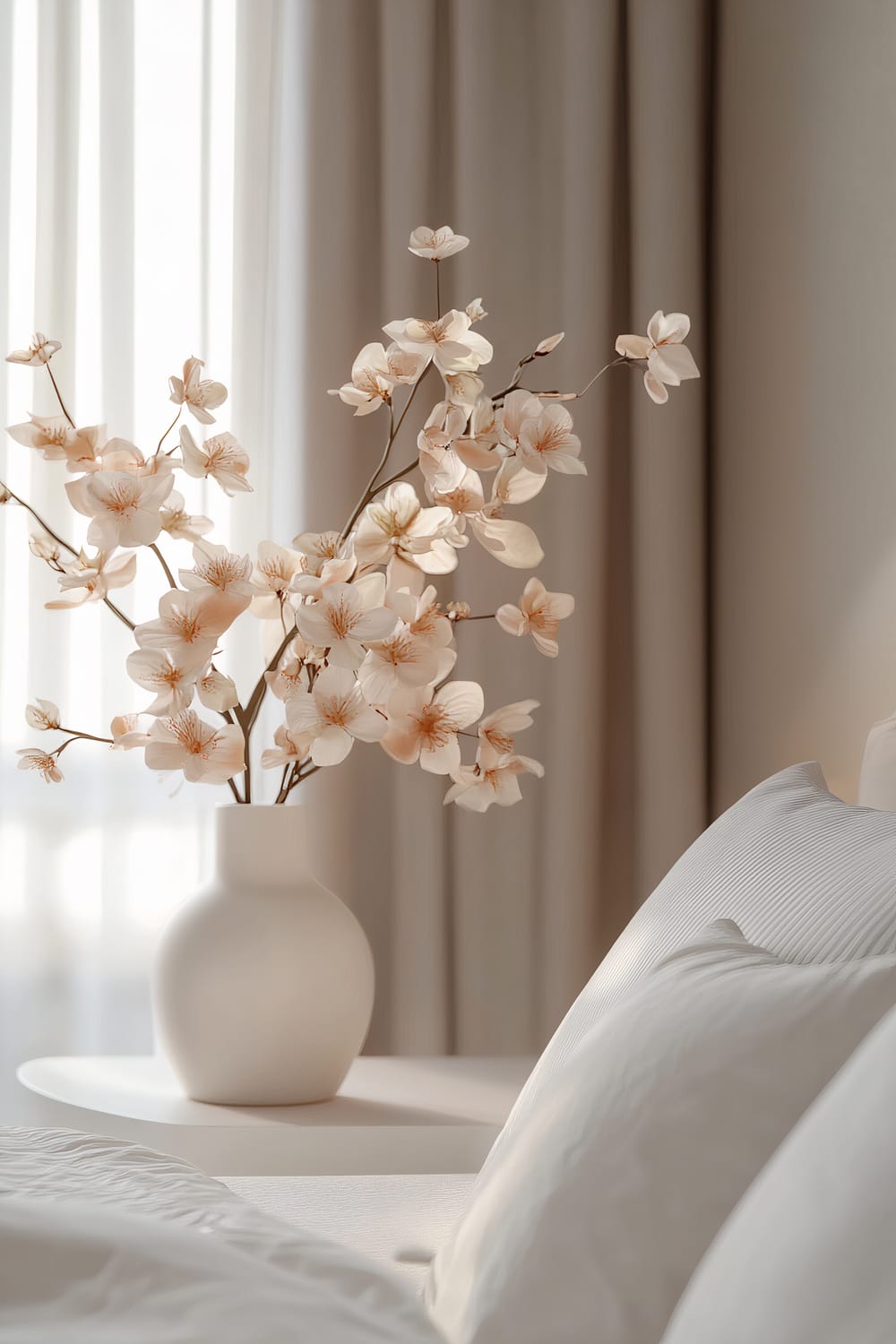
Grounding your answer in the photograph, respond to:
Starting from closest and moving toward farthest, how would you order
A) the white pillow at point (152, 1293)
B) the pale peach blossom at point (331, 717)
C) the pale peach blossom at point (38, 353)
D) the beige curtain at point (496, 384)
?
the white pillow at point (152, 1293)
the pale peach blossom at point (331, 717)
the pale peach blossom at point (38, 353)
the beige curtain at point (496, 384)

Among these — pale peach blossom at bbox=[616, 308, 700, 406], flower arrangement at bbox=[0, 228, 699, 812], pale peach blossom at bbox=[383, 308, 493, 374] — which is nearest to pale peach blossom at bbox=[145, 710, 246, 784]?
flower arrangement at bbox=[0, 228, 699, 812]

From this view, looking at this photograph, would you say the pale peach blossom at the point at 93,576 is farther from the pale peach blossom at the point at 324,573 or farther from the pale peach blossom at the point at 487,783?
the pale peach blossom at the point at 487,783

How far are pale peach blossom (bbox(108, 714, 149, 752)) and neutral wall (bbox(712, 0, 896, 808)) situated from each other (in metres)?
0.93

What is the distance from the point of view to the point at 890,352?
1710 millimetres

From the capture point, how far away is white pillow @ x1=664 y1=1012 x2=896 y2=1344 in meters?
0.37

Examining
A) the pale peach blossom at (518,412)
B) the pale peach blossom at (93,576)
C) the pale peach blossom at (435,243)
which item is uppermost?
the pale peach blossom at (435,243)

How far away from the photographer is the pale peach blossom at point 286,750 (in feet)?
4.67

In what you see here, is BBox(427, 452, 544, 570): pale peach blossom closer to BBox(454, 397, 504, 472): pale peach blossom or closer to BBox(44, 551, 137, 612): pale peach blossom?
BBox(454, 397, 504, 472): pale peach blossom

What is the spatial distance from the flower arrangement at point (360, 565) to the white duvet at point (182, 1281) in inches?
28.0

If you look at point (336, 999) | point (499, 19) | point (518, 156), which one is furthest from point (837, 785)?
point (499, 19)

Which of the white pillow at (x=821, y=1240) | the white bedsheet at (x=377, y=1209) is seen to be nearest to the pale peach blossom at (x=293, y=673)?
the white bedsheet at (x=377, y=1209)

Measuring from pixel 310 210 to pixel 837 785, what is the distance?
1253mm

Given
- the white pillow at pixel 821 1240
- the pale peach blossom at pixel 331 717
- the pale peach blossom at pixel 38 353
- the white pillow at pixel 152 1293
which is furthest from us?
the pale peach blossom at pixel 38 353

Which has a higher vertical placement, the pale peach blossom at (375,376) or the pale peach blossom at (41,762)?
the pale peach blossom at (375,376)
